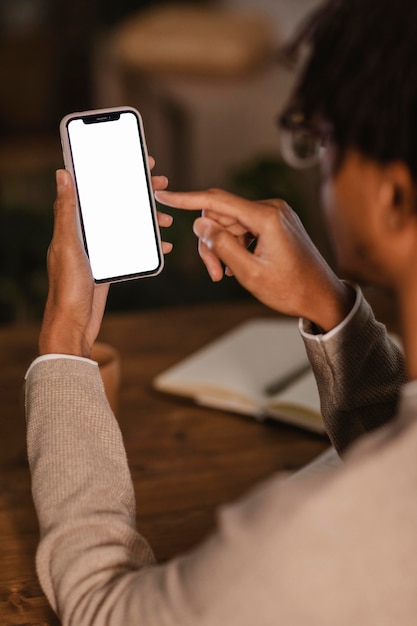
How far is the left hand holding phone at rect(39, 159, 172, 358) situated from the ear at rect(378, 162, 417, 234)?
28cm

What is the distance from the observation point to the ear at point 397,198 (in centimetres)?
56

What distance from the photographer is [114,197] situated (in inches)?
33.8

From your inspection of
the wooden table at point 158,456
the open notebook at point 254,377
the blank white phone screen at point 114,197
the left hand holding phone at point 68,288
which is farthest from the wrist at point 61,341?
the open notebook at point 254,377

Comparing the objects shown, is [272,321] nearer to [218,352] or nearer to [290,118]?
[218,352]

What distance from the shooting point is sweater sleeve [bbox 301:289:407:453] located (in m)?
0.82

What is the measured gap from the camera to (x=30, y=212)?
2051mm

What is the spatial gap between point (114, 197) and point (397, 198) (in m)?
0.36

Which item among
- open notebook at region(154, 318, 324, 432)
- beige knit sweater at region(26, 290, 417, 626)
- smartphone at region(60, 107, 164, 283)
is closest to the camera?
beige knit sweater at region(26, 290, 417, 626)

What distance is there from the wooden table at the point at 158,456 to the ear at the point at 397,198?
42 centimetres

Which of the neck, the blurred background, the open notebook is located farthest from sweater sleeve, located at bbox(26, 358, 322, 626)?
the blurred background

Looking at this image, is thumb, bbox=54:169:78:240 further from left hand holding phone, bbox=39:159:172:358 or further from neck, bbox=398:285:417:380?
neck, bbox=398:285:417:380

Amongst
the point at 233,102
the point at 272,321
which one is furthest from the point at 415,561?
the point at 233,102

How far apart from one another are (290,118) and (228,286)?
1.57m

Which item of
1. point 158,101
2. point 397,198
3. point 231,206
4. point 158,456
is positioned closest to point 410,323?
point 397,198
